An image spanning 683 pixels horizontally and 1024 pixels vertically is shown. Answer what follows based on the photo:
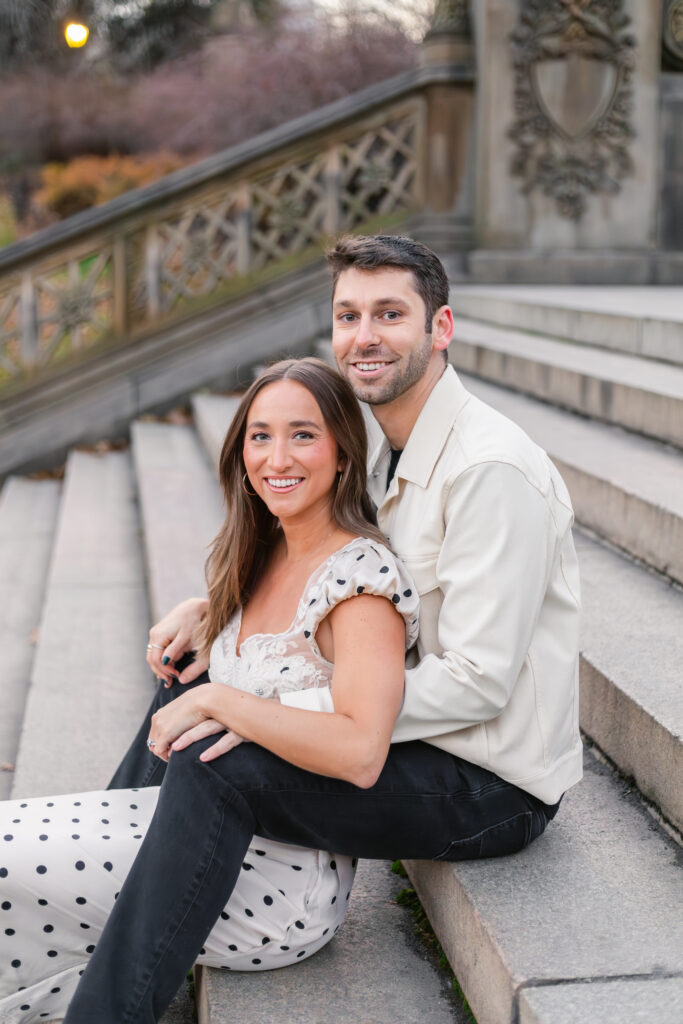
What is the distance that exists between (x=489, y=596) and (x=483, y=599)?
13 millimetres

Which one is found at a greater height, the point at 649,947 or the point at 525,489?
the point at 525,489

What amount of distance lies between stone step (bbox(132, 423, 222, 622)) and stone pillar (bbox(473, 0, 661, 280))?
8.82ft

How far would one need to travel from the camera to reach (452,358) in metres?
6.53

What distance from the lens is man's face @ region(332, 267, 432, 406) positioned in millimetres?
2309

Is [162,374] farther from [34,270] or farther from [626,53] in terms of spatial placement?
[626,53]

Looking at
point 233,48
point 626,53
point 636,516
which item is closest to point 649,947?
point 636,516

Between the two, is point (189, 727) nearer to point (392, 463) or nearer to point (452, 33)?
point (392, 463)

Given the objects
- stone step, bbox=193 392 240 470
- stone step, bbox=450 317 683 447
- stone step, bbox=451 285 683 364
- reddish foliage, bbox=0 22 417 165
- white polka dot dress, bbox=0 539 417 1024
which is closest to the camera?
white polka dot dress, bbox=0 539 417 1024

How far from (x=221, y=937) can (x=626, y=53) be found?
693 centimetres

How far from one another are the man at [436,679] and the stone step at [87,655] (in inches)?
52.2

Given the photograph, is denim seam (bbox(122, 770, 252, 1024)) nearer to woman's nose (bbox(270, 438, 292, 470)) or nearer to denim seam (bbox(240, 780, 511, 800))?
denim seam (bbox(240, 780, 511, 800))

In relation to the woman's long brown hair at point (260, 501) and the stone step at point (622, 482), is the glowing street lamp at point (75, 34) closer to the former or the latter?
the stone step at point (622, 482)

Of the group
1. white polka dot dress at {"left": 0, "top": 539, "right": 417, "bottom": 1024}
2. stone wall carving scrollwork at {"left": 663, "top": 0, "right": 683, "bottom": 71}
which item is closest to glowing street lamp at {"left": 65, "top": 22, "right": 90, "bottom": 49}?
stone wall carving scrollwork at {"left": 663, "top": 0, "right": 683, "bottom": 71}

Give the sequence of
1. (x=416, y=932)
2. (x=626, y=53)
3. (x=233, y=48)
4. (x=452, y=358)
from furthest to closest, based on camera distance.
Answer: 1. (x=233, y=48)
2. (x=626, y=53)
3. (x=452, y=358)
4. (x=416, y=932)
